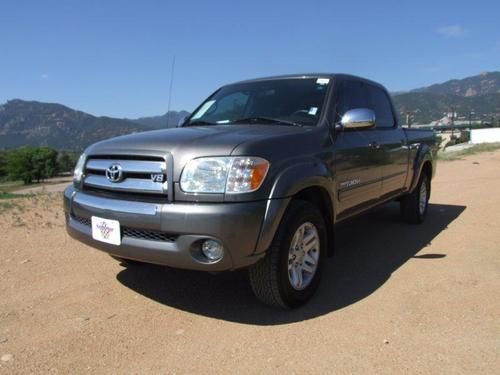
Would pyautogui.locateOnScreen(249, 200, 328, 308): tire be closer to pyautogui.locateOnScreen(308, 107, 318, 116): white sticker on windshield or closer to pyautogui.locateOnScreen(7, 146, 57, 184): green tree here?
pyautogui.locateOnScreen(308, 107, 318, 116): white sticker on windshield

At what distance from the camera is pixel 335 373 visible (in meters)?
2.29

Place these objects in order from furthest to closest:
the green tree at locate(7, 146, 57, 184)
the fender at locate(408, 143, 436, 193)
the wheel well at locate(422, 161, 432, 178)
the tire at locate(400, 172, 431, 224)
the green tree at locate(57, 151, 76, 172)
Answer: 1. the green tree at locate(57, 151, 76, 172)
2. the green tree at locate(7, 146, 57, 184)
3. the wheel well at locate(422, 161, 432, 178)
4. the tire at locate(400, 172, 431, 224)
5. the fender at locate(408, 143, 436, 193)

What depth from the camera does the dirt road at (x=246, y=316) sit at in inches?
95.5

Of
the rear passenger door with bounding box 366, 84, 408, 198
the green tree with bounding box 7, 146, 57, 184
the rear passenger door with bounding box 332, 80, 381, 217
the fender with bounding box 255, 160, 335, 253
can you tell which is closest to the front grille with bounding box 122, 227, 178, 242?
the fender with bounding box 255, 160, 335, 253

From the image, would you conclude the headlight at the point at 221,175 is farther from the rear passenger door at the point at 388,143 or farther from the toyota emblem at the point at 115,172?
the rear passenger door at the point at 388,143

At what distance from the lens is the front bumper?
8.34 feet

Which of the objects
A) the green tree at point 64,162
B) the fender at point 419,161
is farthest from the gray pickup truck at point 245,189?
the green tree at point 64,162

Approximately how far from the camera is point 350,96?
4.13m

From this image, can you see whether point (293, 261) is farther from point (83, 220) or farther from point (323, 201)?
point (83, 220)

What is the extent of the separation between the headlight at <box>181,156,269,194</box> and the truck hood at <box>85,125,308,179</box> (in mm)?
51

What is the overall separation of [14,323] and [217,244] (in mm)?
1552

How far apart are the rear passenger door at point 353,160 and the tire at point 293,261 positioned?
1.57ft

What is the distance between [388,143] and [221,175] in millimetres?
2579

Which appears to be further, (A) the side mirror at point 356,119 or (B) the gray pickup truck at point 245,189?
(A) the side mirror at point 356,119
